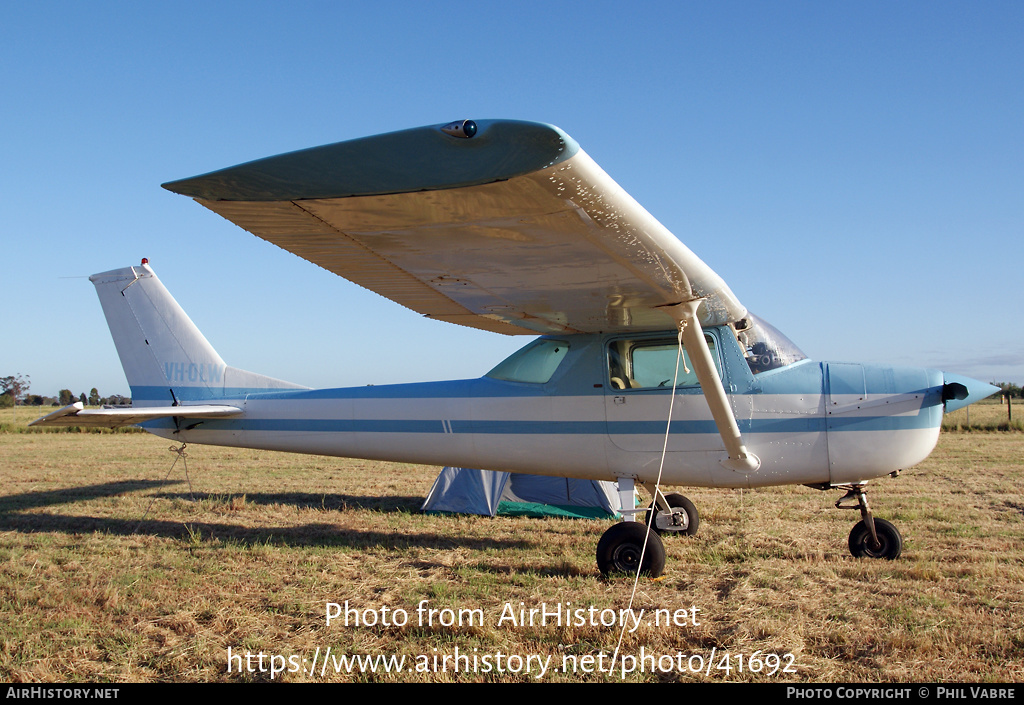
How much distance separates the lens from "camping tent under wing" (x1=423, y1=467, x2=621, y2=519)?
8188mm

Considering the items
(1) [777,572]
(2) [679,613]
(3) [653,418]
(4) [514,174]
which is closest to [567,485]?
(3) [653,418]

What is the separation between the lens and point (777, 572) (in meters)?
5.21

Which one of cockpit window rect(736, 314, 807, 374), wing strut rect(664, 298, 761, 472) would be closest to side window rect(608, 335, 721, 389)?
cockpit window rect(736, 314, 807, 374)

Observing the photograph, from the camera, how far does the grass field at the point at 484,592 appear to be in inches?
138

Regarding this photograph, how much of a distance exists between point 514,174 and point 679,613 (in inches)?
129

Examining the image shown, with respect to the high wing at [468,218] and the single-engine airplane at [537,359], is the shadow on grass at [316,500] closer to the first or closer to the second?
the single-engine airplane at [537,359]

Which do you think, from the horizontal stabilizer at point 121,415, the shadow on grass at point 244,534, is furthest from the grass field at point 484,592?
the horizontal stabilizer at point 121,415

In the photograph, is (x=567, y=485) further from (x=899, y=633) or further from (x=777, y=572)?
(x=899, y=633)

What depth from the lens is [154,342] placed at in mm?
7867

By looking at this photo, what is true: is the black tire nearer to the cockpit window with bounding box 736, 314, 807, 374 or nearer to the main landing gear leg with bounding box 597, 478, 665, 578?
the main landing gear leg with bounding box 597, 478, 665, 578

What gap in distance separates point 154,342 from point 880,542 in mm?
8147

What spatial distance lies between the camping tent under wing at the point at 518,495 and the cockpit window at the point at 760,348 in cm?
315

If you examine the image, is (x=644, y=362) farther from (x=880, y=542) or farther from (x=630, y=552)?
(x=880, y=542)

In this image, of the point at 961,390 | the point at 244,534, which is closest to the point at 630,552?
the point at 961,390
